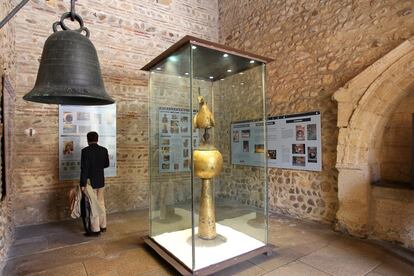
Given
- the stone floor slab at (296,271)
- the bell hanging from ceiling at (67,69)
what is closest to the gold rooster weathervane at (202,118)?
the bell hanging from ceiling at (67,69)

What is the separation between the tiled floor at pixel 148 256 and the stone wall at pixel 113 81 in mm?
821

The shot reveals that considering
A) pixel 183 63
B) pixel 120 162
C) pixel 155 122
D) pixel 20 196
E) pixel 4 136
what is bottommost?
pixel 20 196

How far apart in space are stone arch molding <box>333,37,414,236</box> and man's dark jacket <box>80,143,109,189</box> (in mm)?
3446

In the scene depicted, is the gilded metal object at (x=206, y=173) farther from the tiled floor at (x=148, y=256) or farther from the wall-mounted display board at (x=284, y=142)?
the wall-mounted display board at (x=284, y=142)

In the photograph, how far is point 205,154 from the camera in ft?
9.04

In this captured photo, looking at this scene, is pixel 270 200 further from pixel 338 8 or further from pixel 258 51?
pixel 338 8

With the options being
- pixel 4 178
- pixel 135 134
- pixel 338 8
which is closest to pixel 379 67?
pixel 338 8

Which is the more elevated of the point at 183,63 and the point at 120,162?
the point at 183,63

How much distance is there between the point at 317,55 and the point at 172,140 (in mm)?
2696

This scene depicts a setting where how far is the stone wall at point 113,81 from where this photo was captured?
3967 mm

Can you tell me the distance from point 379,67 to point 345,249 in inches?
90.7

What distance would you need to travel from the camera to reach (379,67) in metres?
3.06

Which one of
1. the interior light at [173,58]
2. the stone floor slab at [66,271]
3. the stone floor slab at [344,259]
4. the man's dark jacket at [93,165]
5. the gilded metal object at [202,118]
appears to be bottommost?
the stone floor slab at [66,271]

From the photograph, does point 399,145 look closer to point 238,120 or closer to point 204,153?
point 238,120
